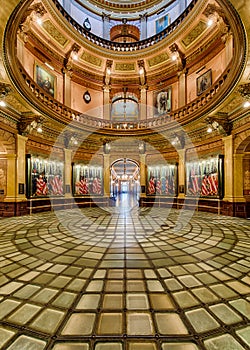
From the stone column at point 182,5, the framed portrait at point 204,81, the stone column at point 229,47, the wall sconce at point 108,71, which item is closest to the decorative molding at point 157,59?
the wall sconce at point 108,71

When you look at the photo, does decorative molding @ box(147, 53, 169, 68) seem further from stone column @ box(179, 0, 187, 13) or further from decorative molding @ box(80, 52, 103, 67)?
decorative molding @ box(80, 52, 103, 67)

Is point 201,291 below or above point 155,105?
below

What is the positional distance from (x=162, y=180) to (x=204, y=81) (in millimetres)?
6625

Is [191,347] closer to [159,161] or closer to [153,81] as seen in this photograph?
[159,161]

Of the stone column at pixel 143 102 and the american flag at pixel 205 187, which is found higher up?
the stone column at pixel 143 102

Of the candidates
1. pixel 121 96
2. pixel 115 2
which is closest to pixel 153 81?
pixel 121 96

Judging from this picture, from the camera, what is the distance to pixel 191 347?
155cm

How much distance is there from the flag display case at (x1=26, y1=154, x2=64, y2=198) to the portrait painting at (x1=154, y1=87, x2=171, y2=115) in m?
7.99

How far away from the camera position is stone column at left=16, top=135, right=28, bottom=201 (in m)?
8.35

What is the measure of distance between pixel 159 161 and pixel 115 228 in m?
7.39

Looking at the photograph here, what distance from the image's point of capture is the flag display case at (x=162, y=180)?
11406mm

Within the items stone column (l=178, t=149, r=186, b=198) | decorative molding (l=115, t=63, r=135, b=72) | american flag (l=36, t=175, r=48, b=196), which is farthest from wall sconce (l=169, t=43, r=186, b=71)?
american flag (l=36, t=175, r=48, b=196)

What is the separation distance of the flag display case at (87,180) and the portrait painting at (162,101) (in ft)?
20.2

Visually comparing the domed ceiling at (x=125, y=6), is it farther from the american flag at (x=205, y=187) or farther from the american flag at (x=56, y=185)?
the american flag at (x=205, y=187)
